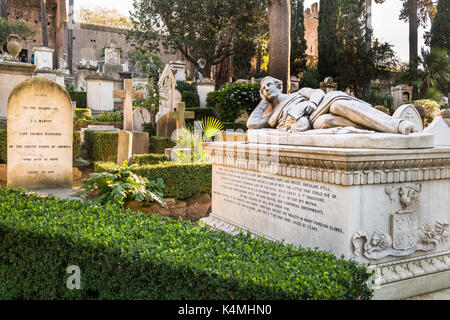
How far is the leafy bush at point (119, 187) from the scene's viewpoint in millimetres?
5108

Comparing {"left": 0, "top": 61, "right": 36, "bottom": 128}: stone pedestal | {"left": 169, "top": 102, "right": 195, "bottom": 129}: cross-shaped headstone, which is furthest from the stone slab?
{"left": 0, "top": 61, "right": 36, "bottom": 128}: stone pedestal

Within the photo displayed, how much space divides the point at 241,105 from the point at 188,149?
7.35m

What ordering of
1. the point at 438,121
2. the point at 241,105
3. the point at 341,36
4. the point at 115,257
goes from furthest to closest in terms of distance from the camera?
the point at 341,36 → the point at 241,105 → the point at 438,121 → the point at 115,257

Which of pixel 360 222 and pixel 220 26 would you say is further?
pixel 220 26

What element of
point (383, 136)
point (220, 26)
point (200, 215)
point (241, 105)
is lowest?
point (200, 215)

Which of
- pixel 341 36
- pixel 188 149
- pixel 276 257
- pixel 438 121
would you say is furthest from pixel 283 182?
pixel 341 36

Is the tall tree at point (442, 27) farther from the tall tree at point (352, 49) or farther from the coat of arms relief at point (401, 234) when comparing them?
the coat of arms relief at point (401, 234)

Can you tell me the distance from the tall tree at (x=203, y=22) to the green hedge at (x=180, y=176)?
53.7 feet

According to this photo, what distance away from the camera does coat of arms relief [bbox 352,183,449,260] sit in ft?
9.43

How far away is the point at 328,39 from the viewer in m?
24.0

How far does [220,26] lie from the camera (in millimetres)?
21578

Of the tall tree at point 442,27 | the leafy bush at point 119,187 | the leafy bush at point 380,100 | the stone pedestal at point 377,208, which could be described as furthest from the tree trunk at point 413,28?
the stone pedestal at point 377,208

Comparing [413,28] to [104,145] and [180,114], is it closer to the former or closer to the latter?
[180,114]
